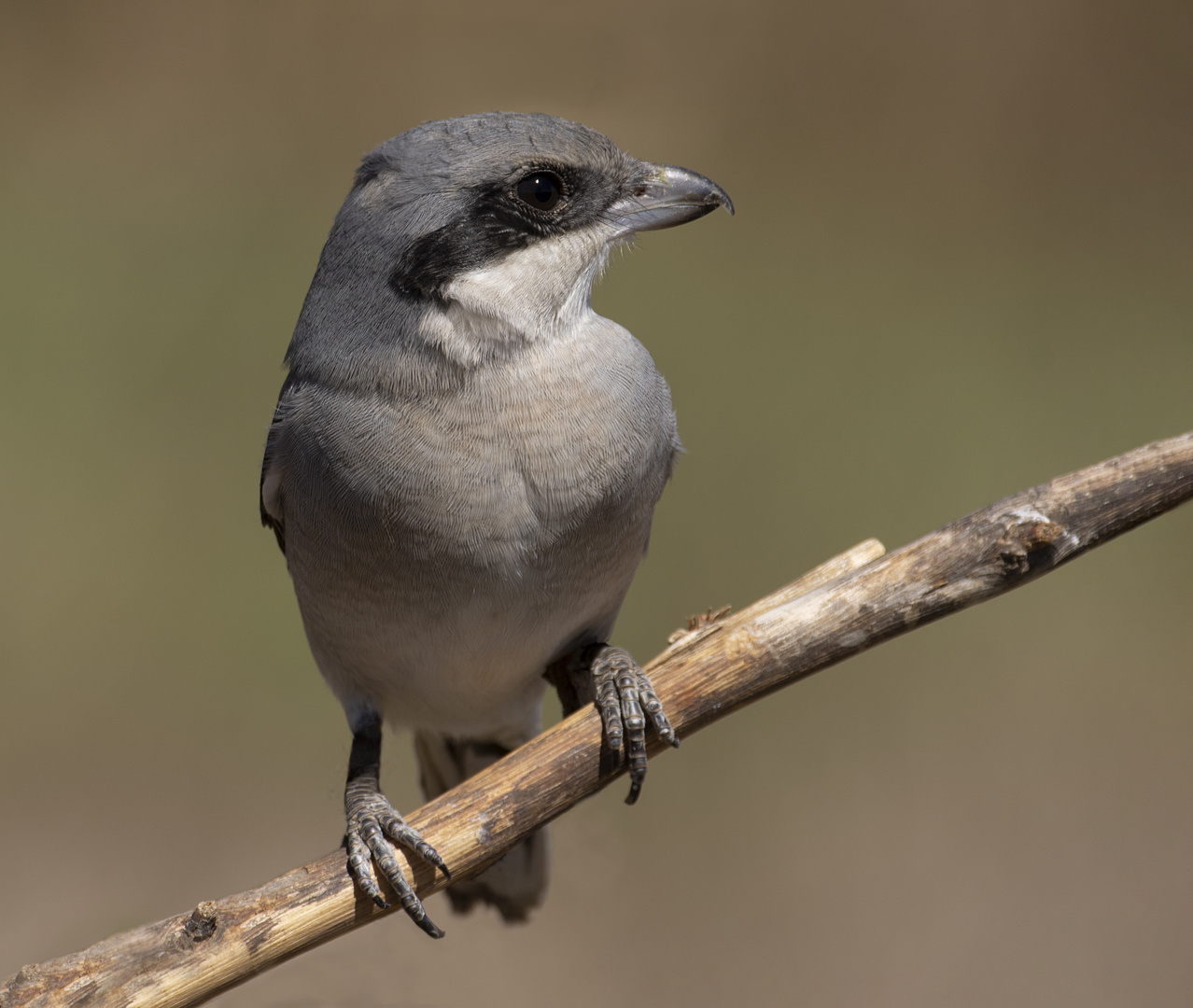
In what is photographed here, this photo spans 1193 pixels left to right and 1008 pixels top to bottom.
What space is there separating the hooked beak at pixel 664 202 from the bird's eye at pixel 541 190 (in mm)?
136

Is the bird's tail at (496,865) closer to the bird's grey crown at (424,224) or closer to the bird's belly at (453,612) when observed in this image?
the bird's belly at (453,612)

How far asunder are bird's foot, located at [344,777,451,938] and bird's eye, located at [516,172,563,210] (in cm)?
121

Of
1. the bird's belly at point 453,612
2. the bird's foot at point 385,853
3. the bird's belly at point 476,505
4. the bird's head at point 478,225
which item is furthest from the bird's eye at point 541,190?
the bird's foot at point 385,853

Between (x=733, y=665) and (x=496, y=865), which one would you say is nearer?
(x=733, y=665)

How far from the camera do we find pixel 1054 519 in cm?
180

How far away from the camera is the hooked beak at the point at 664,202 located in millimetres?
2057

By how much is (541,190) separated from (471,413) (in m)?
0.45

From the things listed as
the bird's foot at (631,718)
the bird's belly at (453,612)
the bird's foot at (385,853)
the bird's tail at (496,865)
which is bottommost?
the bird's tail at (496,865)

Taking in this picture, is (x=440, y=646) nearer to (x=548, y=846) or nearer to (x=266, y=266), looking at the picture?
(x=548, y=846)

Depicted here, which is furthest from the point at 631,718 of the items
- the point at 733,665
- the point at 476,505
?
the point at 476,505

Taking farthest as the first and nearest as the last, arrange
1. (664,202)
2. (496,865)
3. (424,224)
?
(496,865) < (664,202) < (424,224)

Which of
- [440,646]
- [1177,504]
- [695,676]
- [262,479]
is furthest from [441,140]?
[1177,504]

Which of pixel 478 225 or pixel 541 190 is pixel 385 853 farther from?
pixel 541 190

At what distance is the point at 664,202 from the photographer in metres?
2.08
